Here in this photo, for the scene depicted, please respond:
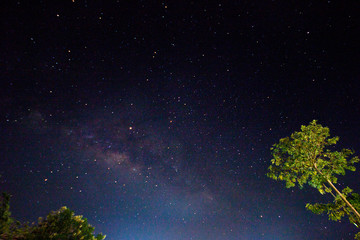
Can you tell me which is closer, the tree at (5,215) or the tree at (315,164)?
the tree at (315,164)

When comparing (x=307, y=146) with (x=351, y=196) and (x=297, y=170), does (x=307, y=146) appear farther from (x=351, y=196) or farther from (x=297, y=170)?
(x=351, y=196)

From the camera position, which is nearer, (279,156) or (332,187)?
(332,187)

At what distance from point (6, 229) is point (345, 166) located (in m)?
27.2

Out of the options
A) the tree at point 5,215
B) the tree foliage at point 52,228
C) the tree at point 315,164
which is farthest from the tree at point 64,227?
the tree at point 315,164

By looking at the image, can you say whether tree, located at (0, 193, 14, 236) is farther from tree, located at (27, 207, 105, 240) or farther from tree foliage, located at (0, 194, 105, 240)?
tree, located at (27, 207, 105, 240)

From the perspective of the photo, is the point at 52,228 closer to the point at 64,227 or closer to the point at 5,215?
the point at 64,227

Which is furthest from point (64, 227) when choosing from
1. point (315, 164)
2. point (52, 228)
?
point (315, 164)

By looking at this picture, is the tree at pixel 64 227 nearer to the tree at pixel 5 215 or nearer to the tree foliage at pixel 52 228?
the tree foliage at pixel 52 228

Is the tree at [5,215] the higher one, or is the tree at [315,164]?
the tree at [5,215]

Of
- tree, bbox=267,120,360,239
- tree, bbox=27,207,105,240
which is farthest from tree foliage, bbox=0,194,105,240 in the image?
tree, bbox=267,120,360,239

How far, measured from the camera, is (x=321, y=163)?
28.0 feet

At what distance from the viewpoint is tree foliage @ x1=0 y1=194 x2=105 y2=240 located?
1641cm

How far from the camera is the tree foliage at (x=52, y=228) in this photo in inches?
646

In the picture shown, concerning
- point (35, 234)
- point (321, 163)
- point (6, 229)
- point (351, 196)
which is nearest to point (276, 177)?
point (321, 163)
